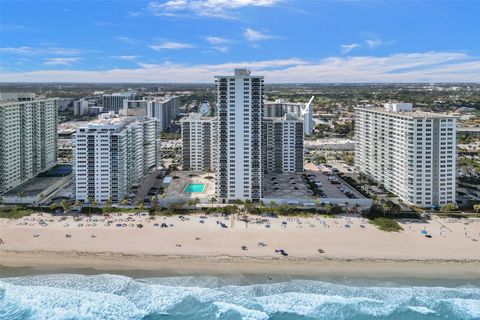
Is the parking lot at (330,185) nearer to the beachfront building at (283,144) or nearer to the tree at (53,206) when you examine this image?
the beachfront building at (283,144)

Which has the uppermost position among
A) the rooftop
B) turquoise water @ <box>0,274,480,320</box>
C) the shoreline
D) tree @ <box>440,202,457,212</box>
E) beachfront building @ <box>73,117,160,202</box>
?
the rooftop

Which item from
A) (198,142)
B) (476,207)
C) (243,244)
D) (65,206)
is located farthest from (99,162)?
(476,207)

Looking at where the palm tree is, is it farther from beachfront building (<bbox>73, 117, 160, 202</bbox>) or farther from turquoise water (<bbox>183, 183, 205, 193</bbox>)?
turquoise water (<bbox>183, 183, 205, 193</bbox>)

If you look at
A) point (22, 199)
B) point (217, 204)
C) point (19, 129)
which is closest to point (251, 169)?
point (217, 204)

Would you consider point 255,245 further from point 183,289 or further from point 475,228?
point 475,228

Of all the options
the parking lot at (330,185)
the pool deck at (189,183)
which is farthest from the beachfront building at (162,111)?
the parking lot at (330,185)

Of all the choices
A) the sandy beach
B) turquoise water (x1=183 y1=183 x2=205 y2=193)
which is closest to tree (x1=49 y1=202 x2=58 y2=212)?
the sandy beach
